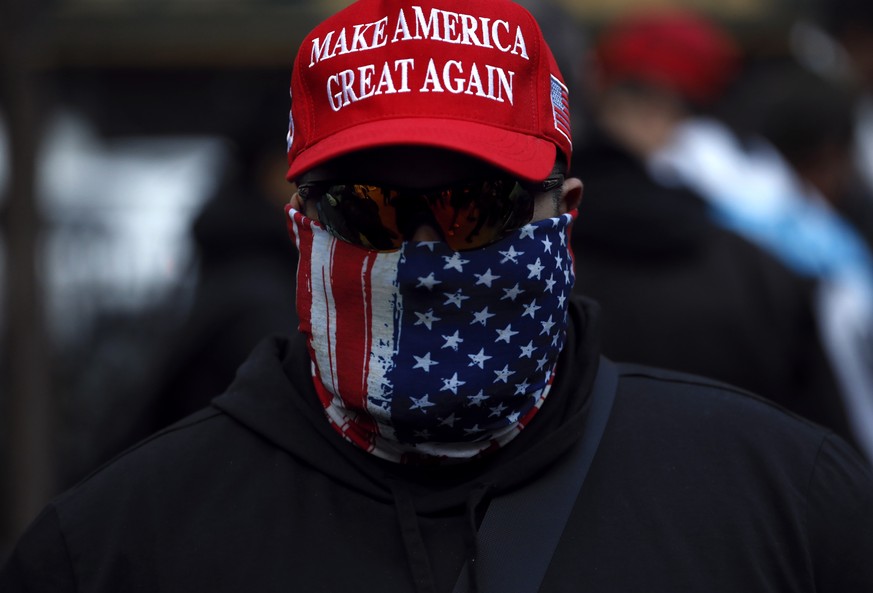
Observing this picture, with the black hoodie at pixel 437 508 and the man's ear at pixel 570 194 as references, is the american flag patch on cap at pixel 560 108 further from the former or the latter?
the black hoodie at pixel 437 508

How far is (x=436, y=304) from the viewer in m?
2.00

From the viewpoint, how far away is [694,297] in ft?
11.4

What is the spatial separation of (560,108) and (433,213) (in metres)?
0.32

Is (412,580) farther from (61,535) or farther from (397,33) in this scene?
(397,33)

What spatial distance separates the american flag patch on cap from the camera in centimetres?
215

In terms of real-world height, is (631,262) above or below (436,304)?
below

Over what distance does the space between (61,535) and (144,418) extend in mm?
2366

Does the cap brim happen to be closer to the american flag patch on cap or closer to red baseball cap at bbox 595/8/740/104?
the american flag patch on cap

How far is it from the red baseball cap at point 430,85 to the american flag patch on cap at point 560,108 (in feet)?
0.05

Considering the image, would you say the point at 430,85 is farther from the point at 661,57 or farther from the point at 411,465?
the point at 661,57

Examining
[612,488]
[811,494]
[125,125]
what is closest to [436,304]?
[612,488]

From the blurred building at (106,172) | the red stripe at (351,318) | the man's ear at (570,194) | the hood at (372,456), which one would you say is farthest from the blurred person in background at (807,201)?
the red stripe at (351,318)

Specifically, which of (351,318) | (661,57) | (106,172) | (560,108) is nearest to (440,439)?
(351,318)

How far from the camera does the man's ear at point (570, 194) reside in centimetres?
221
